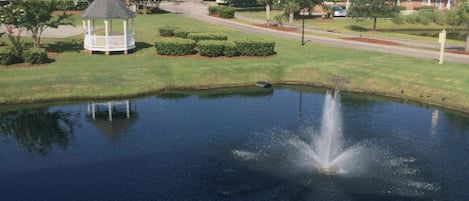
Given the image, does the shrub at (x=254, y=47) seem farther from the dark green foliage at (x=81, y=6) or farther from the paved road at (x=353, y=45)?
the dark green foliage at (x=81, y=6)

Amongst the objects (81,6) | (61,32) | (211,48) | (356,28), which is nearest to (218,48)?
(211,48)

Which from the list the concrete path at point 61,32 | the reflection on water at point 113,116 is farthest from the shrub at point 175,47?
the concrete path at point 61,32

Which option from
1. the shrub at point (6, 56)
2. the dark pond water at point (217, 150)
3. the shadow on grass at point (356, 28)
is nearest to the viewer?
the dark pond water at point (217, 150)

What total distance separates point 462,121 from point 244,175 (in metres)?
17.9

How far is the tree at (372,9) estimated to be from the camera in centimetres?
7450

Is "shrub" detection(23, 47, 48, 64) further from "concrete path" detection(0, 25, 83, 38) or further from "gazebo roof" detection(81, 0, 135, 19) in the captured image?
"concrete path" detection(0, 25, 83, 38)

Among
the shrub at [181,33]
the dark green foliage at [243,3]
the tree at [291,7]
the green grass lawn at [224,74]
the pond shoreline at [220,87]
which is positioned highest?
the dark green foliage at [243,3]

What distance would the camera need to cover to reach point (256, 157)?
2545 centimetres

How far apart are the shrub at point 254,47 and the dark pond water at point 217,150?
37.3 feet

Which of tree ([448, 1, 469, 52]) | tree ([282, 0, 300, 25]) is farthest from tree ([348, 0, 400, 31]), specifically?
tree ([448, 1, 469, 52])

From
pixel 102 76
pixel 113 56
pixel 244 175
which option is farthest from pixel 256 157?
pixel 113 56

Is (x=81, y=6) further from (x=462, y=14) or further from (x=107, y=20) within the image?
(x=462, y=14)

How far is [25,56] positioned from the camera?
42.7m

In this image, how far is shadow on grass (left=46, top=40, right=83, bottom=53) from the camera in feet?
165
